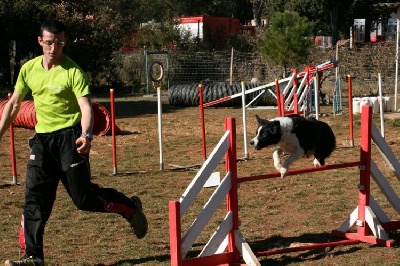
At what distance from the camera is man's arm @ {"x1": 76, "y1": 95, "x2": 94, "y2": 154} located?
4992mm

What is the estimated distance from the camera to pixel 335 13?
4656cm

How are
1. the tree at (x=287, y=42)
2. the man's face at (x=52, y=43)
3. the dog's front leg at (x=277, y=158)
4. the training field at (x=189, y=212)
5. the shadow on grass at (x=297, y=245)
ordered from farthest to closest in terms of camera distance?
the tree at (x=287, y=42) → the dog's front leg at (x=277, y=158) → the training field at (x=189, y=212) → the shadow on grass at (x=297, y=245) → the man's face at (x=52, y=43)

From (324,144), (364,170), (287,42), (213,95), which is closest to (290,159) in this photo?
(324,144)

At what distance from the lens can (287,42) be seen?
992 inches

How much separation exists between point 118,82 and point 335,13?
19.9 meters

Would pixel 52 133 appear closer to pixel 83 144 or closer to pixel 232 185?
pixel 83 144

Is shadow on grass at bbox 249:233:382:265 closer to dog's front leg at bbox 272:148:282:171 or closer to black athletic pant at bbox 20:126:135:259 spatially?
dog's front leg at bbox 272:148:282:171

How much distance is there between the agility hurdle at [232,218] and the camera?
17.0 feet

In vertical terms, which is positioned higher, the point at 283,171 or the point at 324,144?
the point at 324,144

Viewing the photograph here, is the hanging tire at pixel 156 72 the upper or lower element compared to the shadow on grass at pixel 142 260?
upper

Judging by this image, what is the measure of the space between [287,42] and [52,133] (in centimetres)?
2053

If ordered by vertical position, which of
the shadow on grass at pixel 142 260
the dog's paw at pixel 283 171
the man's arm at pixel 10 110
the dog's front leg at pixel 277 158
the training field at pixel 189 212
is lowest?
the training field at pixel 189 212

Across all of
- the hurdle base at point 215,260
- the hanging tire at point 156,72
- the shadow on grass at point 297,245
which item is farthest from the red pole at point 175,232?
the hanging tire at point 156,72

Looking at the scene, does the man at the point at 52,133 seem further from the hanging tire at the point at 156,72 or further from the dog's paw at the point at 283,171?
the hanging tire at the point at 156,72
